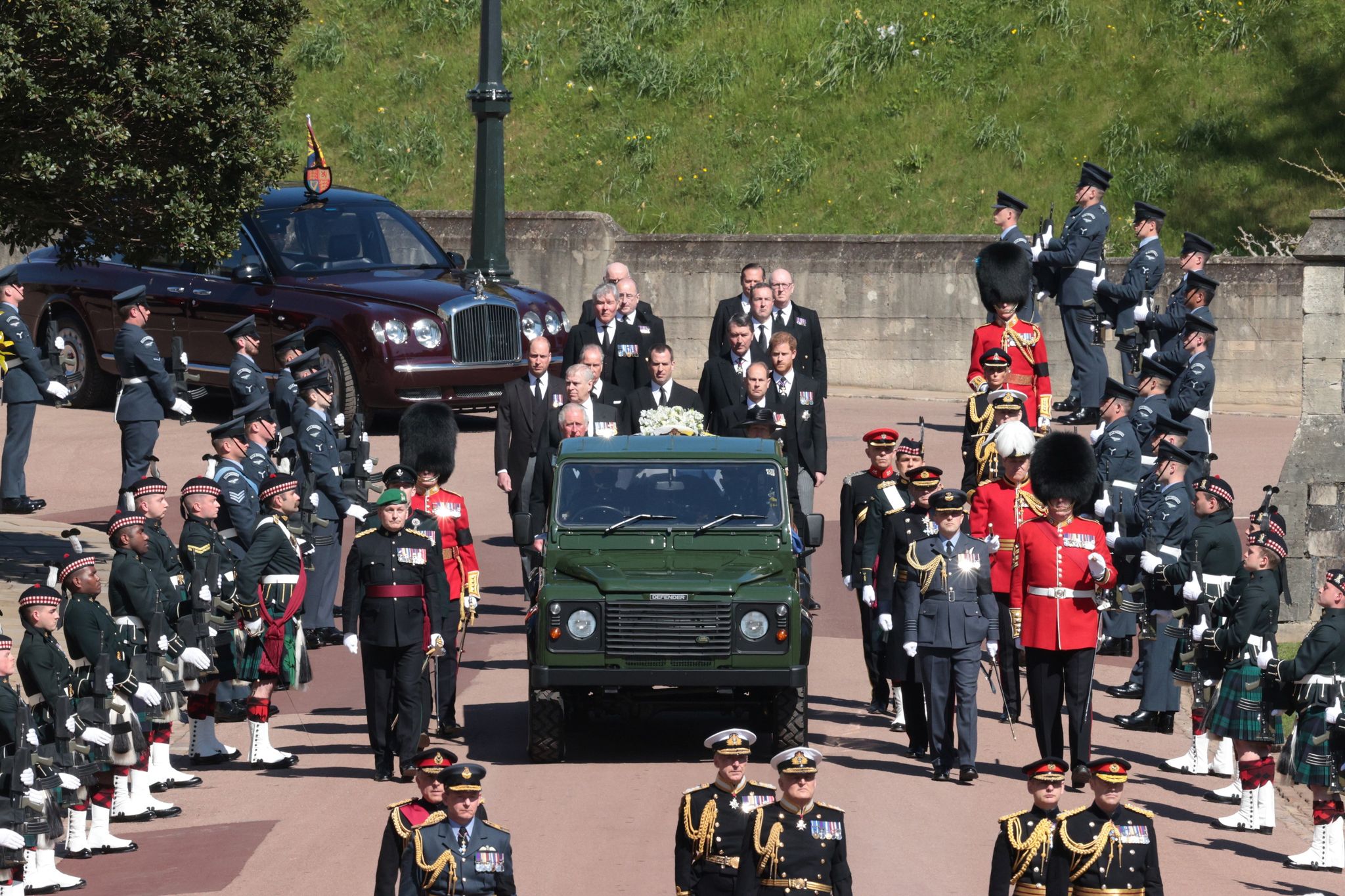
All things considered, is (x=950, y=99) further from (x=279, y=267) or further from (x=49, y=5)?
(x=49, y=5)

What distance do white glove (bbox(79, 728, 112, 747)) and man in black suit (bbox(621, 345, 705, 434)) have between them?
5900mm

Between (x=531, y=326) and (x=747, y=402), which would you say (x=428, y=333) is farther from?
(x=747, y=402)

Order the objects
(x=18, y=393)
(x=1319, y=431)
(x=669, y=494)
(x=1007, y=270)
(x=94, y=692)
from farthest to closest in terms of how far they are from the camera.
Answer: (x=1007, y=270) → (x=18, y=393) → (x=1319, y=431) → (x=669, y=494) → (x=94, y=692)

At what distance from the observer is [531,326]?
78.0 ft

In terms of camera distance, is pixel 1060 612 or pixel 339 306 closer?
pixel 1060 612

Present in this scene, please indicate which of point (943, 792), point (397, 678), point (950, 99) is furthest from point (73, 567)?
point (950, 99)

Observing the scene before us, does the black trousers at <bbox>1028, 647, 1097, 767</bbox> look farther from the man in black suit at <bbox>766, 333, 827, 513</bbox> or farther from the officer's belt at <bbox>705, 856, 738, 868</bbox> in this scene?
the officer's belt at <bbox>705, 856, 738, 868</bbox>

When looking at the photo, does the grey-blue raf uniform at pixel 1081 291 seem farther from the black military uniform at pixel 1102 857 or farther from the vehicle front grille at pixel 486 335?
the black military uniform at pixel 1102 857

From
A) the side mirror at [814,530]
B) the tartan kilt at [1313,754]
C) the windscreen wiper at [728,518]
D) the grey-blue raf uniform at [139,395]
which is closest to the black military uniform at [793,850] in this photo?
the tartan kilt at [1313,754]

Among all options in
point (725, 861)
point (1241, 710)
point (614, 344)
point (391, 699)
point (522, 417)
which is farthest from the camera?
point (614, 344)

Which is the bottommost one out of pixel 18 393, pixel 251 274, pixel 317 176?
pixel 18 393

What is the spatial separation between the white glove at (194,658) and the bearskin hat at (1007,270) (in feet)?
37.0

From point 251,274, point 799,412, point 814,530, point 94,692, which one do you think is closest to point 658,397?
point 799,412

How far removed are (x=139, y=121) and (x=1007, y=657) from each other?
755 cm
